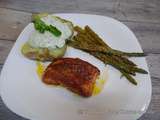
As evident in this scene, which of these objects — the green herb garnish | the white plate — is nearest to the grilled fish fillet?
the white plate

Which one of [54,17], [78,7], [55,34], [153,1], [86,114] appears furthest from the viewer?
[153,1]

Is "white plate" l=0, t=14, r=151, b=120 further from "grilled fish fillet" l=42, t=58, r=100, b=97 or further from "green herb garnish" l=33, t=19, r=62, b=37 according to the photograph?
"green herb garnish" l=33, t=19, r=62, b=37

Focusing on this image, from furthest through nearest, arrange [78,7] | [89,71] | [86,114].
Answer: [78,7]
[89,71]
[86,114]

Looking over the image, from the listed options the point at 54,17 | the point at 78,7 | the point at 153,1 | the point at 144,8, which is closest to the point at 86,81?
the point at 54,17

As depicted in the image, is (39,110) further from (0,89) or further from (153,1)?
(153,1)

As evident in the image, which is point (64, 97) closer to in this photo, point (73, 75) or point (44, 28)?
point (73, 75)

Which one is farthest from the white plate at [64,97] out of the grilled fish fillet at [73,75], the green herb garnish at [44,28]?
the green herb garnish at [44,28]

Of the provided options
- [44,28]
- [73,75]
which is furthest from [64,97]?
[44,28]
